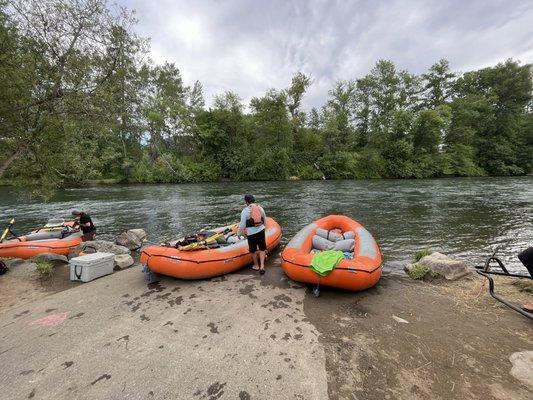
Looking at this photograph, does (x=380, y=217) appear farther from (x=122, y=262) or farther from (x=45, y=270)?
(x=45, y=270)

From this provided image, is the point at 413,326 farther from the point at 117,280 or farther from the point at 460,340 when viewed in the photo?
the point at 117,280

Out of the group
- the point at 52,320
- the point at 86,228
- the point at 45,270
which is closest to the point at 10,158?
the point at 86,228

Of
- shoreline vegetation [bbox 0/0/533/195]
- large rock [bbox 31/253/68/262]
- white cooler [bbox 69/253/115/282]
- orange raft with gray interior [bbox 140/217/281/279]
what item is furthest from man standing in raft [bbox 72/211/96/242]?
shoreline vegetation [bbox 0/0/533/195]

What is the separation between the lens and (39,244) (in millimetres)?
7340

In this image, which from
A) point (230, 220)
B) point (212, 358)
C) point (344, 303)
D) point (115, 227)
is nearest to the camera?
point (212, 358)

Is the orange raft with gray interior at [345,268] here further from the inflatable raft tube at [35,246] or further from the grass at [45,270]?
the inflatable raft tube at [35,246]

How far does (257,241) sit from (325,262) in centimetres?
159

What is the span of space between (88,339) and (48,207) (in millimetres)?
16214

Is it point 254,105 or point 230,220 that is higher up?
point 254,105

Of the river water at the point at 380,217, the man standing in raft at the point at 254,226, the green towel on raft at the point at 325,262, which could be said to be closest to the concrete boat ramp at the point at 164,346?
the green towel on raft at the point at 325,262

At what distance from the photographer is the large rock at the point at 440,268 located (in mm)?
5133

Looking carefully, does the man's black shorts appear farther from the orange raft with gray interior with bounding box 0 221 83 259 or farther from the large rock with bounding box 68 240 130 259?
the orange raft with gray interior with bounding box 0 221 83 259

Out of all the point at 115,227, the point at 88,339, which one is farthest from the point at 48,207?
the point at 88,339

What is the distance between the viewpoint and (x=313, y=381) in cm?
267
